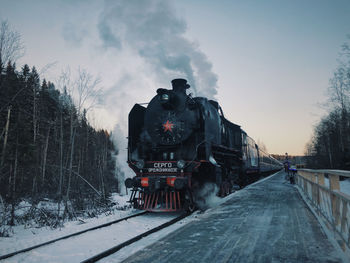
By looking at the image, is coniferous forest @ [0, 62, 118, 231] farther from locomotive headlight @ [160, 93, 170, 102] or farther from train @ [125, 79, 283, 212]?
locomotive headlight @ [160, 93, 170, 102]

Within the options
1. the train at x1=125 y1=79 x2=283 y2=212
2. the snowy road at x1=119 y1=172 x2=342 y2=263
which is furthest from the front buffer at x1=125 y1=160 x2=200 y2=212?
the snowy road at x1=119 y1=172 x2=342 y2=263

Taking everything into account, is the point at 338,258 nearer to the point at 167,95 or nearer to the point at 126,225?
the point at 126,225

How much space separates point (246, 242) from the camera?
396 cm

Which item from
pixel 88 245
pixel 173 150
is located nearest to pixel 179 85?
pixel 173 150

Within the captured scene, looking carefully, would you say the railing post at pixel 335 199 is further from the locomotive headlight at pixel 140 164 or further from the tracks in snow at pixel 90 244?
the locomotive headlight at pixel 140 164

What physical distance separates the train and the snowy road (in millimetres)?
1245

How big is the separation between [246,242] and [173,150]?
3.95m

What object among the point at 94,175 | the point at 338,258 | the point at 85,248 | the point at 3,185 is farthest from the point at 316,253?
the point at 94,175

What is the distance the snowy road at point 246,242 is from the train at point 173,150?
1.25 m

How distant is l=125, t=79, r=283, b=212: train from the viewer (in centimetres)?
677

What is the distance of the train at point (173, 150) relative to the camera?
6.77 meters

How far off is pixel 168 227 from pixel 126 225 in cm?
95

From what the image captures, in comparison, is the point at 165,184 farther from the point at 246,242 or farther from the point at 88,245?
the point at 246,242

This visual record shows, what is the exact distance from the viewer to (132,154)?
7992mm
